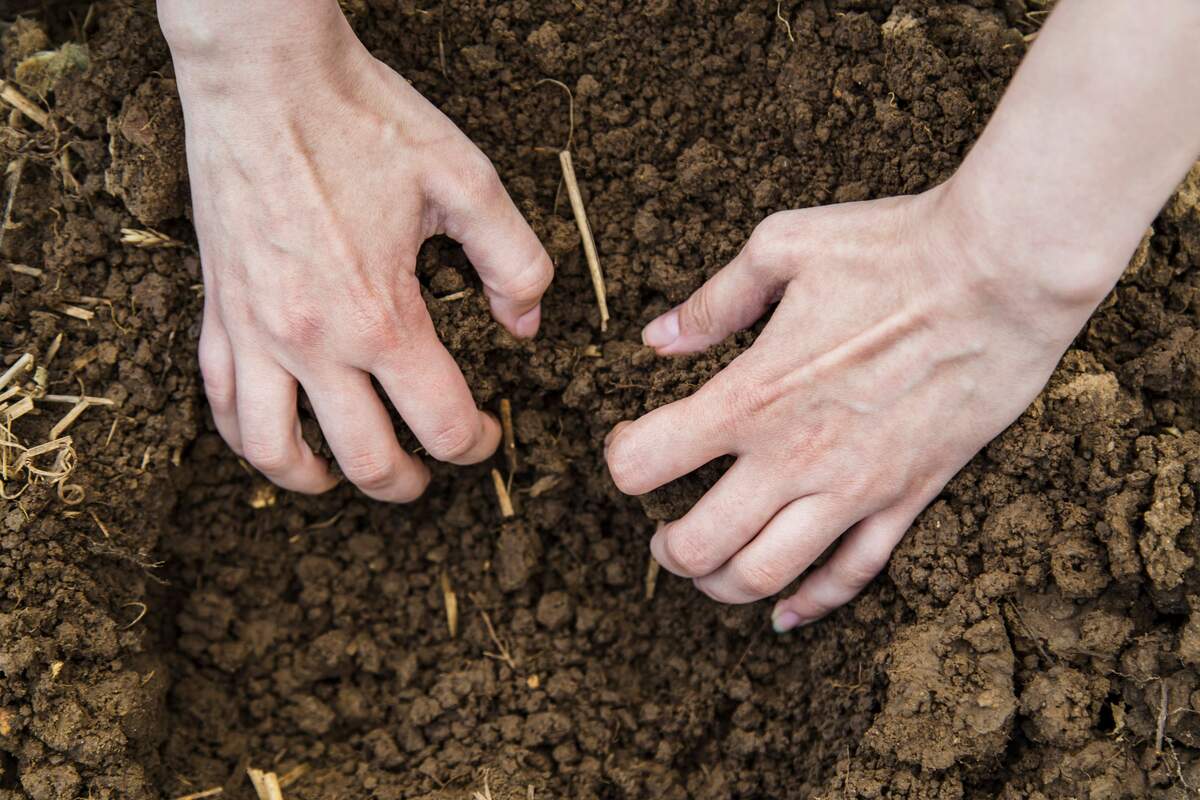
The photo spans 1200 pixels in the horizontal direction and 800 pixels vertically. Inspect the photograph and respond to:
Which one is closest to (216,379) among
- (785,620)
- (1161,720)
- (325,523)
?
(325,523)

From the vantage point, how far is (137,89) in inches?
74.8

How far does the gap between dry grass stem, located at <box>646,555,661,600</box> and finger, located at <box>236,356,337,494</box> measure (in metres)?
0.70

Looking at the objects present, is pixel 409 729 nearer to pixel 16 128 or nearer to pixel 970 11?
pixel 16 128

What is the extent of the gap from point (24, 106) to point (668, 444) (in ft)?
4.59

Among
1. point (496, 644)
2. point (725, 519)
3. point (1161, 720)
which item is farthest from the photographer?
point (496, 644)

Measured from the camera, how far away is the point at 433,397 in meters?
1.83

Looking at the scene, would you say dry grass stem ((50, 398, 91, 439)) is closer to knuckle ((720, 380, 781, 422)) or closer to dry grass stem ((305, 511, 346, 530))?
dry grass stem ((305, 511, 346, 530))

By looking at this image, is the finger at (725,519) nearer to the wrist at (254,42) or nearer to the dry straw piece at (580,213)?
the dry straw piece at (580,213)

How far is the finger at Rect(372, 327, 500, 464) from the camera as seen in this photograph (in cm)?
179

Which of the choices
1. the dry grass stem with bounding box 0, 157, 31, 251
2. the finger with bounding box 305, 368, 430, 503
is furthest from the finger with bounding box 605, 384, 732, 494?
the dry grass stem with bounding box 0, 157, 31, 251

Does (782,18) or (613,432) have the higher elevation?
(782,18)

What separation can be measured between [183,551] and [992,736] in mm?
1599

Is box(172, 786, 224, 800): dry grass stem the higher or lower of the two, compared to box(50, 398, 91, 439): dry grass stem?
lower

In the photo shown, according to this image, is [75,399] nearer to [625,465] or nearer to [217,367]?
[217,367]
